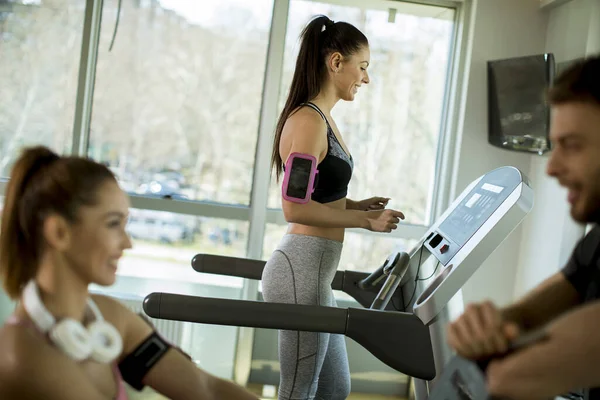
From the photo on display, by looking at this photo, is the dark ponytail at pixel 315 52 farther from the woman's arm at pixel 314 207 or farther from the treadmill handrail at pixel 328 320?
the treadmill handrail at pixel 328 320

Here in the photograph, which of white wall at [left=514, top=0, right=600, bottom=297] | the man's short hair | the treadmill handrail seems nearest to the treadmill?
the treadmill handrail

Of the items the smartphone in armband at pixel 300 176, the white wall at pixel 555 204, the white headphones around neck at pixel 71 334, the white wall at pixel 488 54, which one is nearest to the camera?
the white headphones around neck at pixel 71 334

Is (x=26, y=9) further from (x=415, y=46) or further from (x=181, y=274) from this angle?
(x=415, y=46)

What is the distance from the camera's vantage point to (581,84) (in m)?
0.97

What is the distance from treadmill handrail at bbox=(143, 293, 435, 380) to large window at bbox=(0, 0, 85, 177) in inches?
93.2

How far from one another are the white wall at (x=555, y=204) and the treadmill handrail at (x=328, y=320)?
5.51 ft

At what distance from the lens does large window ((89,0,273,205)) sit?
3891 mm

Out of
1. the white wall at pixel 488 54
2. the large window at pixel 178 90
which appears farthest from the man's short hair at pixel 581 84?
the large window at pixel 178 90

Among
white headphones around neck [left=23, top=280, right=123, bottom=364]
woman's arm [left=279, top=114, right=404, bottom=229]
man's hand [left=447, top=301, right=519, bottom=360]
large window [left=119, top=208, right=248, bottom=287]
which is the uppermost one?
woman's arm [left=279, top=114, right=404, bottom=229]

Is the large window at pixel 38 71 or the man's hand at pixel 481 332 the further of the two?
→ the large window at pixel 38 71

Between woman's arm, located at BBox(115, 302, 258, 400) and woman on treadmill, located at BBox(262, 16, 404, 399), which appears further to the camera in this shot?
woman on treadmill, located at BBox(262, 16, 404, 399)

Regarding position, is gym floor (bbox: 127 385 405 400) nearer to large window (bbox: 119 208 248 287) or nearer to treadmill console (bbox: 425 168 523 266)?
large window (bbox: 119 208 248 287)

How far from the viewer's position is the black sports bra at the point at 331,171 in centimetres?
212

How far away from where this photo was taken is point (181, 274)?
4.07 metres
